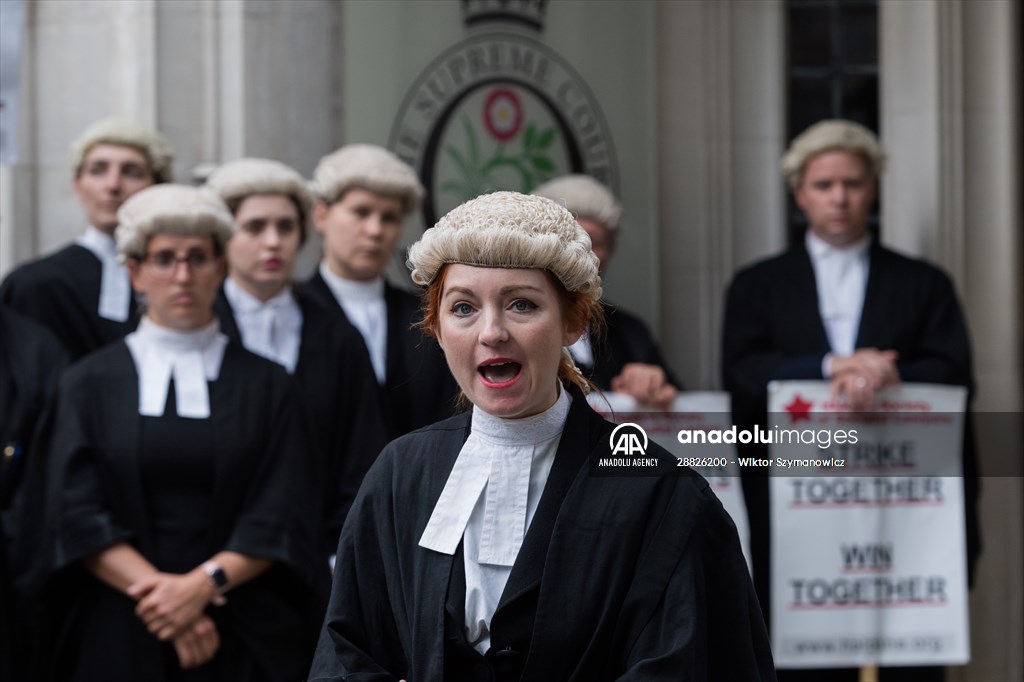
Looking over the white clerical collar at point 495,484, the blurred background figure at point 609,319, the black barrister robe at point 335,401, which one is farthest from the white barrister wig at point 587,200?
the white clerical collar at point 495,484

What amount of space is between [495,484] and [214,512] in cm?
205

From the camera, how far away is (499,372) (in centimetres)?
305

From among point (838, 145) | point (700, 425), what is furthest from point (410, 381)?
point (838, 145)

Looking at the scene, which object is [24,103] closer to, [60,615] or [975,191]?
[60,615]

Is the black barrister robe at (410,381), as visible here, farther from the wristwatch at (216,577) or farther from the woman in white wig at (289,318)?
the wristwatch at (216,577)

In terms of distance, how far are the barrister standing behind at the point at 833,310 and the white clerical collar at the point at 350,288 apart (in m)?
1.37

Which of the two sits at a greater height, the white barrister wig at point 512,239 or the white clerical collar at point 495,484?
the white barrister wig at point 512,239

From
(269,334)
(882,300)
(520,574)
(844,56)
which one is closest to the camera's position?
(520,574)

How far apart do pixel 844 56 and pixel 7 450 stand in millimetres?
4365

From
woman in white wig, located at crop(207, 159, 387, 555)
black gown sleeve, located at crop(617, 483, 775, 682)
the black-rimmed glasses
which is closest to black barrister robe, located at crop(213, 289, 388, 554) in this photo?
woman in white wig, located at crop(207, 159, 387, 555)

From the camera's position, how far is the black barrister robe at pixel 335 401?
5418 mm

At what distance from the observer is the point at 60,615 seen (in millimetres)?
5098

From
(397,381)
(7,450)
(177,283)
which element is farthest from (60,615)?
(397,381)

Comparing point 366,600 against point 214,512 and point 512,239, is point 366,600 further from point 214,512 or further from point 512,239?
point 214,512
